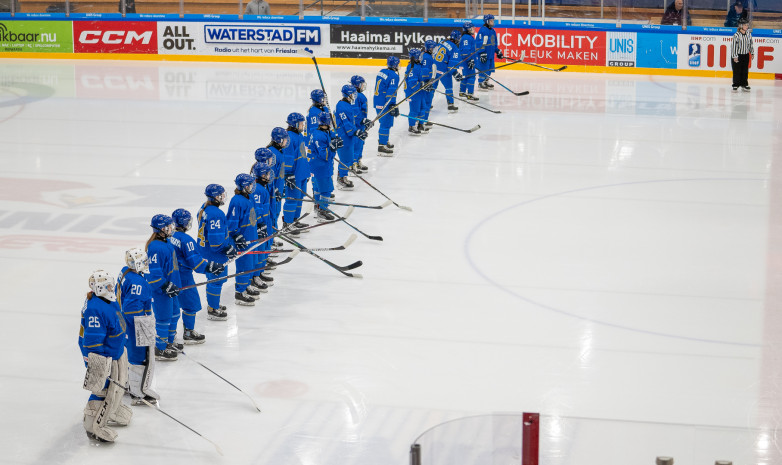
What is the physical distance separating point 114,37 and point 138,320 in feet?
51.8

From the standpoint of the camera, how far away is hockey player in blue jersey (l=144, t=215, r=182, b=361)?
23.8 ft

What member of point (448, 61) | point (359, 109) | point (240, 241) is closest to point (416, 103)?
point (448, 61)

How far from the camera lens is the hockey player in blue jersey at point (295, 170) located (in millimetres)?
10195

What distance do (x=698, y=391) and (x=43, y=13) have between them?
1775 cm

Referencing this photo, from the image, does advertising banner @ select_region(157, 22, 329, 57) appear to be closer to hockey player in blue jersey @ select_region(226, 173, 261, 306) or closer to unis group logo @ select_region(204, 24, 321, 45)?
unis group logo @ select_region(204, 24, 321, 45)

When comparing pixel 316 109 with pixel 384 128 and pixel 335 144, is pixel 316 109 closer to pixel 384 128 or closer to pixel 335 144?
pixel 335 144

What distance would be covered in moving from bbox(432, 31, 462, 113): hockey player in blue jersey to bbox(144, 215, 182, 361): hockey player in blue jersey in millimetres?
8901

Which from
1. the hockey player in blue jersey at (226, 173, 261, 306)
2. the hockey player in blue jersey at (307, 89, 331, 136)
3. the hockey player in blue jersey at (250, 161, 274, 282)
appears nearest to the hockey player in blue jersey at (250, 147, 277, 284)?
the hockey player in blue jersey at (250, 161, 274, 282)

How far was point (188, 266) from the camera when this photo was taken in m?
7.60

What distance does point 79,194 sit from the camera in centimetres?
1197

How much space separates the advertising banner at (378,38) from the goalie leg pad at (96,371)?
14.9m

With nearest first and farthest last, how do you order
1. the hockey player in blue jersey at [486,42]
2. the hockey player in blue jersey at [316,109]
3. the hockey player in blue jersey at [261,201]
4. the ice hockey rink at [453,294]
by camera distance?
the ice hockey rink at [453,294]
the hockey player in blue jersey at [261,201]
the hockey player in blue jersey at [316,109]
the hockey player in blue jersey at [486,42]

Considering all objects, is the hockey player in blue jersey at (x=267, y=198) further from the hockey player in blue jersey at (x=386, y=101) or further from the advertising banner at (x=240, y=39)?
the advertising banner at (x=240, y=39)

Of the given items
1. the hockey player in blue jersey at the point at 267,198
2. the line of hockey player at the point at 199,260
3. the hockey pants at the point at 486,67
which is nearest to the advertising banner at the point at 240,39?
the hockey pants at the point at 486,67
